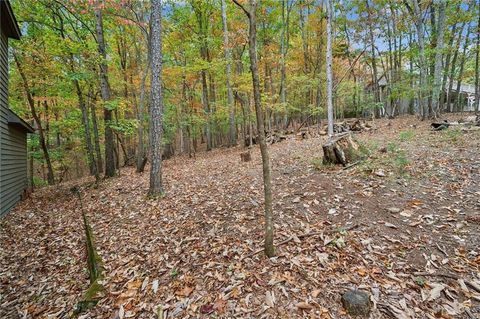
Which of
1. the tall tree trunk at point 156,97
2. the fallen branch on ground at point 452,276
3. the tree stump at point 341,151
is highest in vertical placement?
the tall tree trunk at point 156,97

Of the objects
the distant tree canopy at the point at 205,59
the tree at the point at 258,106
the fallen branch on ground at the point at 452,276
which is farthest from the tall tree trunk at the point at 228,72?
the fallen branch on ground at the point at 452,276

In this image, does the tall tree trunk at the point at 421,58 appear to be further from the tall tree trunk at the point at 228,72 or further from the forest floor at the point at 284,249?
the tall tree trunk at the point at 228,72

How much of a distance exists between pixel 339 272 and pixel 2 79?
34.7 feet

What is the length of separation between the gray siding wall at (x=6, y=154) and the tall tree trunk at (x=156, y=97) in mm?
4989

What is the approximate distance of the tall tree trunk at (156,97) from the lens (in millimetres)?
5812

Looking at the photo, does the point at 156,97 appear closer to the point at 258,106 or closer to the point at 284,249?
the point at 258,106

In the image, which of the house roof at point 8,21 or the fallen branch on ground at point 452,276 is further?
the house roof at point 8,21

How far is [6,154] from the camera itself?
761 cm

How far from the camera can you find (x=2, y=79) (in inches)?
286

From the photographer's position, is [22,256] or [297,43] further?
[297,43]

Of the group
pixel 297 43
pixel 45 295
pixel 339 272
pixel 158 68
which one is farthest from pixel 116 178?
pixel 297 43

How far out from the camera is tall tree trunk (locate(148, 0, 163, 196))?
581 cm

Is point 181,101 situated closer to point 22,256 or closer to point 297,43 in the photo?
point 297,43

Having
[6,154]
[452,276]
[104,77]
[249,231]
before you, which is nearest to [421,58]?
[452,276]
